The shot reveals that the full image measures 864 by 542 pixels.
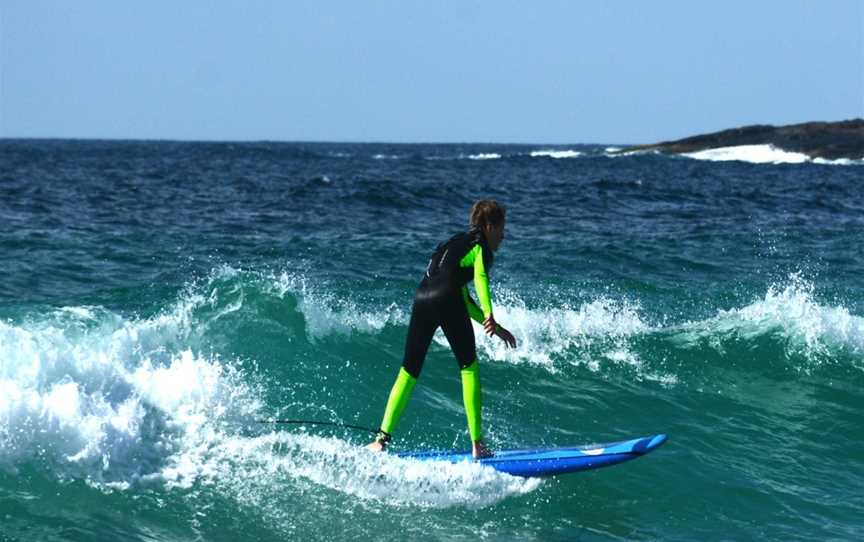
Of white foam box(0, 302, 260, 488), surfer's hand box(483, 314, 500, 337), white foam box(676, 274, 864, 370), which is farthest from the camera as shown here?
white foam box(676, 274, 864, 370)

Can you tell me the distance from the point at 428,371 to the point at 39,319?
4149 millimetres

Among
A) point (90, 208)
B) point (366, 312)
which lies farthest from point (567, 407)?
point (90, 208)

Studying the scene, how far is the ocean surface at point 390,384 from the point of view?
6715 mm

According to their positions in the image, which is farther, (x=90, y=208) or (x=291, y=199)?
(x=291, y=199)

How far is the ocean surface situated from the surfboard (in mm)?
96

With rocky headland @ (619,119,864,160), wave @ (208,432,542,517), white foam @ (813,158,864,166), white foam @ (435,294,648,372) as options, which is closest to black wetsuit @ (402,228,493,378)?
wave @ (208,432,542,517)

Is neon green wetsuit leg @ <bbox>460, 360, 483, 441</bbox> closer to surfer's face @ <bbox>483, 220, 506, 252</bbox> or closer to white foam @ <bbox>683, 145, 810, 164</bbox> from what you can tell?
surfer's face @ <bbox>483, 220, 506, 252</bbox>

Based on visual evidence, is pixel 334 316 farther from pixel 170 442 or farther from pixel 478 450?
pixel 478 450

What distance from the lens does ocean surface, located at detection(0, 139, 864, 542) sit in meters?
6.71

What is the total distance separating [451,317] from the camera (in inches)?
280

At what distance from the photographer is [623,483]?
7.63m

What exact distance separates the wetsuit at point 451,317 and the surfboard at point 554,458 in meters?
0.21

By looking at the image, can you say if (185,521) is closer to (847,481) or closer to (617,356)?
(847,481)

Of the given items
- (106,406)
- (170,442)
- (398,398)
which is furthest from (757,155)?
(106,406)
